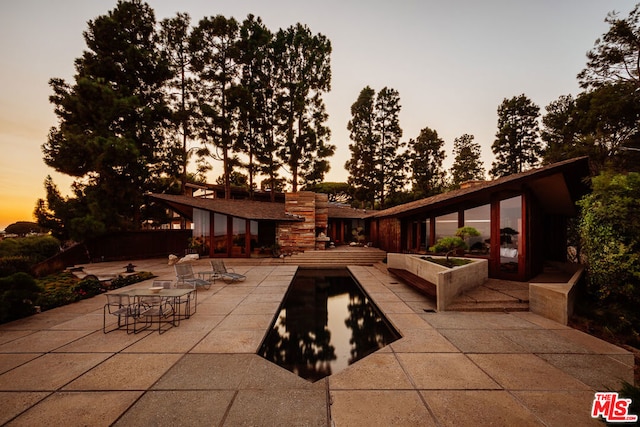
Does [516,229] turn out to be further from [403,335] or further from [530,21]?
[530,21]

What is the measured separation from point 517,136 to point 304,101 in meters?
28.6

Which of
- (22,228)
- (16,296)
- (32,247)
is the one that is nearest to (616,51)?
(16,296)

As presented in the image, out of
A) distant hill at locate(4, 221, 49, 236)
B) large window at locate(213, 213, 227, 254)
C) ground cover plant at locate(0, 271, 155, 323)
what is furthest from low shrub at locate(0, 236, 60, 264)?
large window at locate(213, 213, 227, 254)

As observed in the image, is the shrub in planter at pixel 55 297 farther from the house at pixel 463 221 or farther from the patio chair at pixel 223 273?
the house at pixel 463 221

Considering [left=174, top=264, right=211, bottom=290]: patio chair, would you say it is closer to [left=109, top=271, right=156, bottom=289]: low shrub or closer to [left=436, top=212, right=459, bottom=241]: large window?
[left=109, top=271, right=156, bottom=289]: low shrub

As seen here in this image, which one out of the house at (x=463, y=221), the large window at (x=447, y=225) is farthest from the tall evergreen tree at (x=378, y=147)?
the large window at (x=447, y=225)

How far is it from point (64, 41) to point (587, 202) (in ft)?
98.5

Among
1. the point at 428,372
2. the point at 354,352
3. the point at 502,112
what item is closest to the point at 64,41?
the point at 354,352

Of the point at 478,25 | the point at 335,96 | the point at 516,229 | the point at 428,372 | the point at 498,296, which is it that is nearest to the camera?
the point at 428,372

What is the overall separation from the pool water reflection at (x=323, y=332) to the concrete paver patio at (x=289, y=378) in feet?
1.70

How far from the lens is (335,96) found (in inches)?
1103

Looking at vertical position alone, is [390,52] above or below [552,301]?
above

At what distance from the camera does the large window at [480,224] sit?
33.1 ft

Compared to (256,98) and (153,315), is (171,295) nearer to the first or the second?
(153,315)
